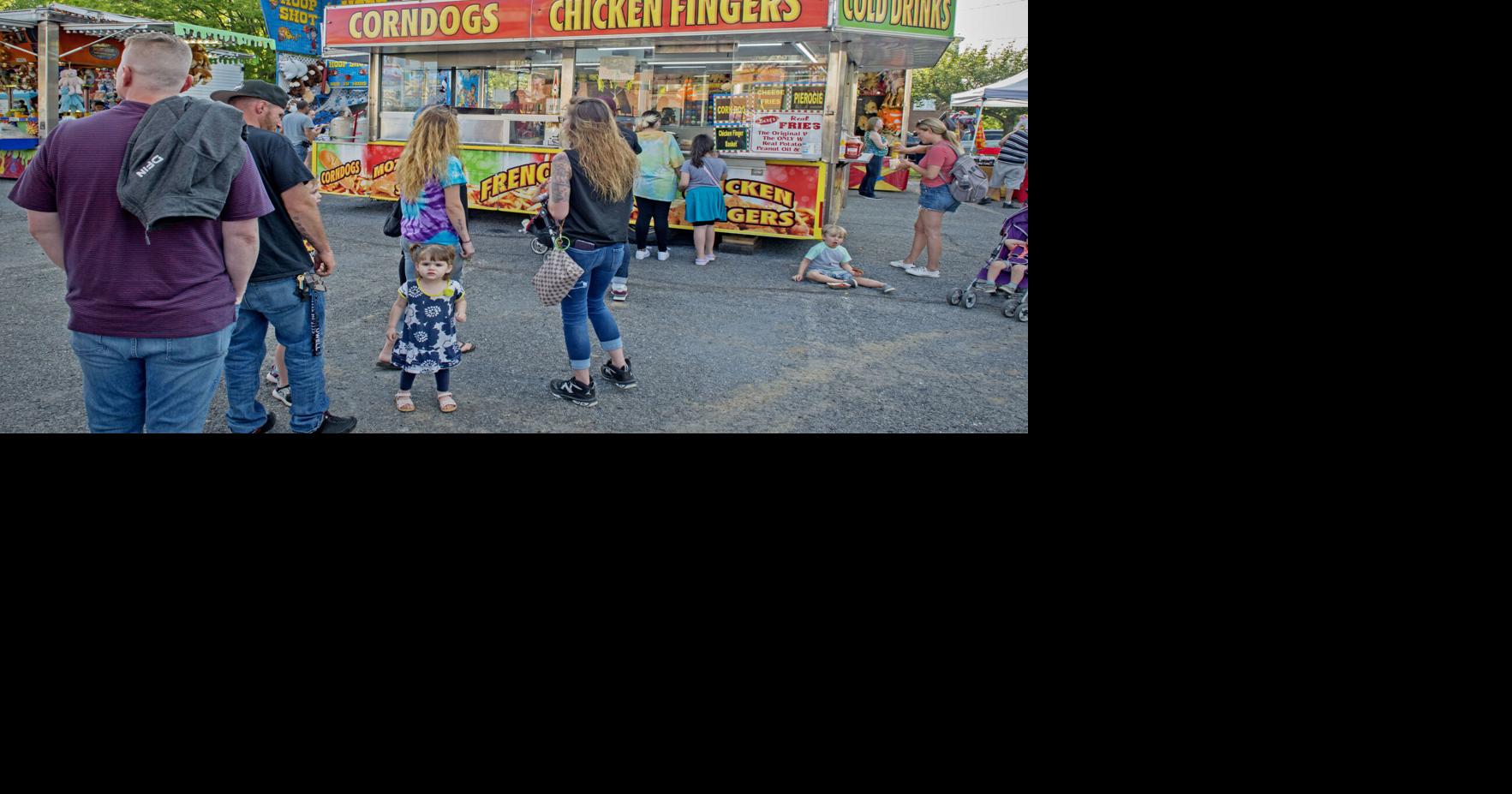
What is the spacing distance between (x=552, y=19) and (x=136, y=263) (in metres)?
8.01

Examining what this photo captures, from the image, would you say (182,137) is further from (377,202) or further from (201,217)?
(377,202)

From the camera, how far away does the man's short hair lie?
2.33 metres

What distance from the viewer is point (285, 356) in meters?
3.49

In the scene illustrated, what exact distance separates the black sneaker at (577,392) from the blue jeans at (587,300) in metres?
0.11

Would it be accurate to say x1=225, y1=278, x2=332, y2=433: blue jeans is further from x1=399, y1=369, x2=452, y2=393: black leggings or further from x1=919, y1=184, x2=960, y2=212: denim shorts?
x1=919, y1=184, x2=960, y2=212: denim shorts

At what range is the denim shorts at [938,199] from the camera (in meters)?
7.82

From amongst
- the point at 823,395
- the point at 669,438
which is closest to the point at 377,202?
the point at 823,395

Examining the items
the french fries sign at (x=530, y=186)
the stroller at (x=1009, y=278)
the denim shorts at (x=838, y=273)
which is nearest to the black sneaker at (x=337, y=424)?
the french fries sign at (x=530, y=186)

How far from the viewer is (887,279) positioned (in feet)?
26.9

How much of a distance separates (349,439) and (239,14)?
2092cm

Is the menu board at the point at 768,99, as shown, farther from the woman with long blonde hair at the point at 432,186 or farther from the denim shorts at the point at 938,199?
the woman with long blonde hair at the point at 432,186

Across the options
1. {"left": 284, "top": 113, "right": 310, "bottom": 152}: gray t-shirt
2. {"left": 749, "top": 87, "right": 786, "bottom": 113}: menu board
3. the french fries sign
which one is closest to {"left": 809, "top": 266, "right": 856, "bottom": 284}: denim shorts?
the french fries sign

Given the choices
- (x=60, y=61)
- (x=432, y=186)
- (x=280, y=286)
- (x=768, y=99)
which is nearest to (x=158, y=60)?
(x=280, y=286)

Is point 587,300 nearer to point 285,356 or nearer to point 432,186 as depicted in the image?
point 432,186
